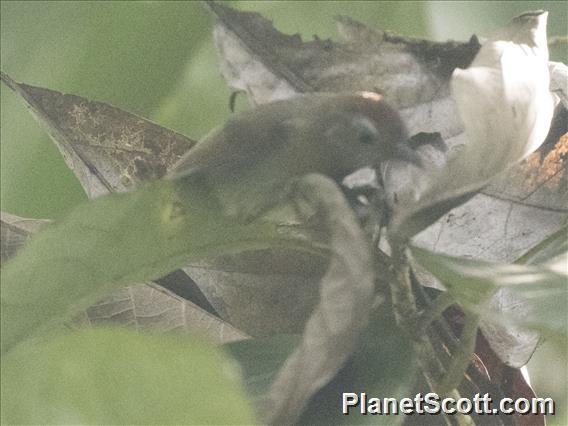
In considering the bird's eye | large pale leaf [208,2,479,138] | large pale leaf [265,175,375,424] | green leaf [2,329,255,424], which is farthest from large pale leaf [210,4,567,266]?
green leaf [2,329,255,424]

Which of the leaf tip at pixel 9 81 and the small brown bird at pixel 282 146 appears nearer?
the small brown bird at pixel 282 146

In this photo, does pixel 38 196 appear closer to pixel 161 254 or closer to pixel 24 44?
pixel 24 44

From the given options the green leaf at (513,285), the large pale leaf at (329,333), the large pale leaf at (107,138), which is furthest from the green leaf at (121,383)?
the large pale leaf at (107,138)

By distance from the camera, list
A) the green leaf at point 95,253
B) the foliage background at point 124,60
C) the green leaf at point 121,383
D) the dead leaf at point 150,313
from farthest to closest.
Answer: the foliage background at point 124,60 → the dead leaf at point 150,313 → the green leaf at point 95,253 → the green leaf at point 121,383

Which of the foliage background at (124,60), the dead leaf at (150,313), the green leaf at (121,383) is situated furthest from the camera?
the foliage background at (124,60)

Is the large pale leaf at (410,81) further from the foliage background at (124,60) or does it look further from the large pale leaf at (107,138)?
the foliage background at (124,60)

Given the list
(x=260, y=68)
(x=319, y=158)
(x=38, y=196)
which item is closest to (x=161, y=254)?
(x=319, y=158)

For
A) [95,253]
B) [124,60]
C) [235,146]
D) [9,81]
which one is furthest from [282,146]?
[124,60]

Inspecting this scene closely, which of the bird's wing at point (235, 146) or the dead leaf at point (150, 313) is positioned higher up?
the bird's wing at point (235, 146)
